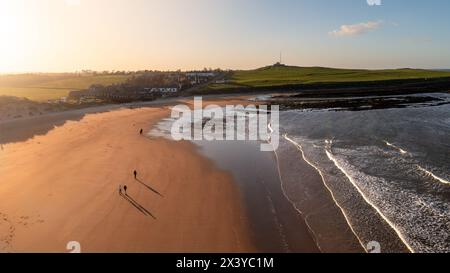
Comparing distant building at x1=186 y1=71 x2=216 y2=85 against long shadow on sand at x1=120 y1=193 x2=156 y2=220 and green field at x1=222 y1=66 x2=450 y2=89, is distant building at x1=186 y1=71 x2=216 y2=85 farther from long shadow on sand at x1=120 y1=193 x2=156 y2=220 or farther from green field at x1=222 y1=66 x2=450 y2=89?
long shadow on sand at x1=120 y1=193 x2=156 y2=220

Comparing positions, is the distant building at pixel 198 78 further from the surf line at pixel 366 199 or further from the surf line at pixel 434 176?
the surf line at pixel 434 176

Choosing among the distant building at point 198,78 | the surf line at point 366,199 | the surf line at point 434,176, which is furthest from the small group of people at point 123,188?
the distant building at point 198,78

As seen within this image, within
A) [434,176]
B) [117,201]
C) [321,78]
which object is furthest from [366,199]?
[321,78]

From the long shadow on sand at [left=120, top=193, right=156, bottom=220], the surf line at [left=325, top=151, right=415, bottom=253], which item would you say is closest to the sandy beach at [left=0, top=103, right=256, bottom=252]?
the long shadow on sand at [left=120, top=193, right=156, bottom=220]

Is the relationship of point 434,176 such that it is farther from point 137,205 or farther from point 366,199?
point 137,205

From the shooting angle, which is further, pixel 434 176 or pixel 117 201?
pixel 434 176
